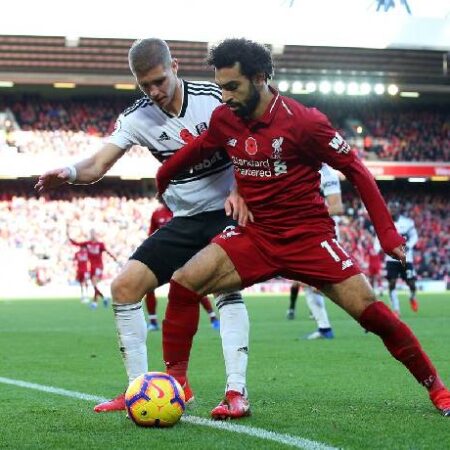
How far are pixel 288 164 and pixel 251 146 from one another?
0.23 metres

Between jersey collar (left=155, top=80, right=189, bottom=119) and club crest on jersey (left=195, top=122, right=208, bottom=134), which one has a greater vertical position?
jersey collar (left=155, top=80, right=189, bottom=119)

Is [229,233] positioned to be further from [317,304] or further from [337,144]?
[317,304]

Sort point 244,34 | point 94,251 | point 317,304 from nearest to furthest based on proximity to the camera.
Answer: point 317,304
point 94,251
point 244,34

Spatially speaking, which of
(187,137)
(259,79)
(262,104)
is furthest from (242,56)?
(187,137)

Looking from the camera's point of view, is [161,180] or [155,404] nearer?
[155,404]

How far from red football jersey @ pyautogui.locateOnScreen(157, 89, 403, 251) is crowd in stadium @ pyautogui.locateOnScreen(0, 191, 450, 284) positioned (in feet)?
98.1

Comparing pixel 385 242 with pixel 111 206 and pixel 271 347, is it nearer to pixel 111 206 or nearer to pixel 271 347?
Answer: pixel 271 347

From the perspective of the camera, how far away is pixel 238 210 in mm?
5996

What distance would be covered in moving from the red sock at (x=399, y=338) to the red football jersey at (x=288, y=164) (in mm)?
416

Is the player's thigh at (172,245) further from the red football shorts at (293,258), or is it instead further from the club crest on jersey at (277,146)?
the club crest on jersey at (277,146)

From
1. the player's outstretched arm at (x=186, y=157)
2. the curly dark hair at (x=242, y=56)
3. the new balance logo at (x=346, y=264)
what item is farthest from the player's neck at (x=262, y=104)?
the new balance logo at (x=346, y=264)

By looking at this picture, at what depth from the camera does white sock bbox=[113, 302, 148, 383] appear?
637 cm

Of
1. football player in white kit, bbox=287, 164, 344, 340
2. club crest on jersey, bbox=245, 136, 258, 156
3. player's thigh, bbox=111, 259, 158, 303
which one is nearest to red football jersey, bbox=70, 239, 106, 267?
football player in white kit, bbox=287, 164, 344, 340

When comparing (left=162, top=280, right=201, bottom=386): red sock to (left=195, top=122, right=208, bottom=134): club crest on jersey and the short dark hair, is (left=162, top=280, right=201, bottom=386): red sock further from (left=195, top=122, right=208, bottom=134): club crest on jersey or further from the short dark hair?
the short dark hair
